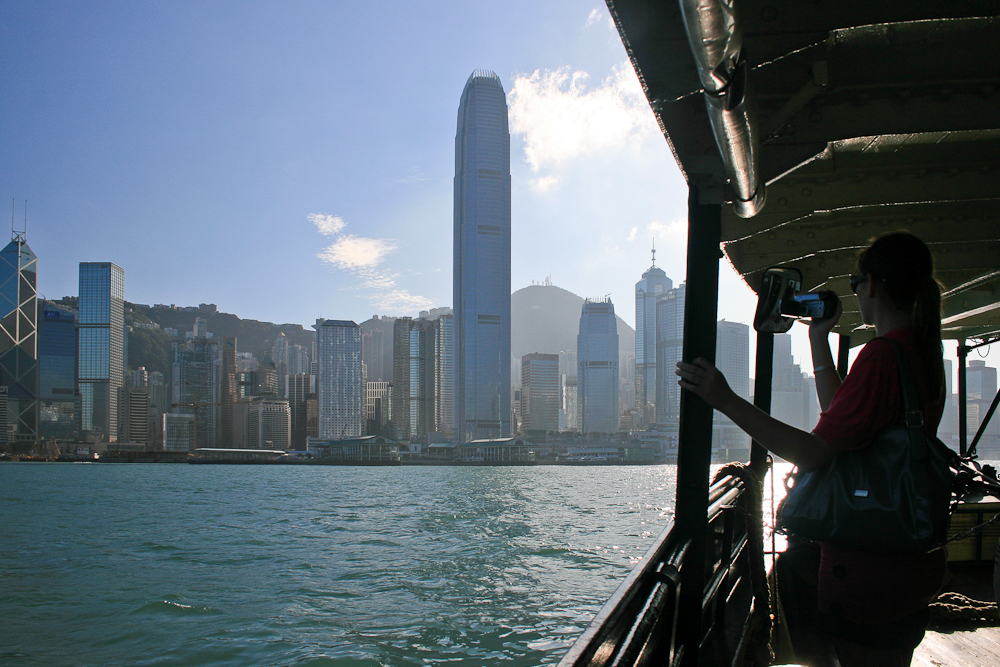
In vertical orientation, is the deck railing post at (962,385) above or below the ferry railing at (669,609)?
above

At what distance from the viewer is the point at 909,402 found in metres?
1.04

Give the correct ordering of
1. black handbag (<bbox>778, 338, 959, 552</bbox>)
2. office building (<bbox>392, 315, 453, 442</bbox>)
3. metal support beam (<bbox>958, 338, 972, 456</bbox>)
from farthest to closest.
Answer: office building (<bbox>392, 315, 453, 442</bbox>) < metal support beam (<bbox>958, 338, 972, 456</bbox>) < black handbag (<bbox>778, 338, 959, 552</bbox>)

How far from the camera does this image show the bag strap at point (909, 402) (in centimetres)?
103

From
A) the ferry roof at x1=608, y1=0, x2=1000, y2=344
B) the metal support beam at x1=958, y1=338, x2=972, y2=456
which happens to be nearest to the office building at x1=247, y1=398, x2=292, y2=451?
the metal support beam at x1=958, y1=338, x2=972, y2=456

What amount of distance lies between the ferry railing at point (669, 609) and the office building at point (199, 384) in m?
109

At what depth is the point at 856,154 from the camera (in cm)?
228

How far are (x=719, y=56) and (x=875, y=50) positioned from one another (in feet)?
2.71

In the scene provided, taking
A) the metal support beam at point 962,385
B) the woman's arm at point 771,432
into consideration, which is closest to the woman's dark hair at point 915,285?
the woman's arm at point 771,432

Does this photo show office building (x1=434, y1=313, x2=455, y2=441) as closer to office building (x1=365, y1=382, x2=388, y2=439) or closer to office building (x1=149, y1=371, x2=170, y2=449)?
office building (x1=365, y1=382, x2=388, y2=439)

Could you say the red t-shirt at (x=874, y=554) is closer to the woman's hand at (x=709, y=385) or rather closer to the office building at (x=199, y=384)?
the woman's hand at (x=709, y=385)

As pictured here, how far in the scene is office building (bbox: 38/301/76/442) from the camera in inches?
4006

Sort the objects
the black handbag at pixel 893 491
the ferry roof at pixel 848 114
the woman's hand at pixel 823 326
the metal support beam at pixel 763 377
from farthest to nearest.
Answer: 1. the metal support beam at pixel 763 377
2. the ferry roof at pixel 848 114
3. the woman's hand at pixel 823 326
4. the black handbag at pixel 893 491

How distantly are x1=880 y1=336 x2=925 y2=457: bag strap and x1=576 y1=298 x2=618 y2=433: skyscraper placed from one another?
105 metres

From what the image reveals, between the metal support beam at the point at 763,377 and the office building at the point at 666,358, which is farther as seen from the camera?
the office building at the point at 666,358
